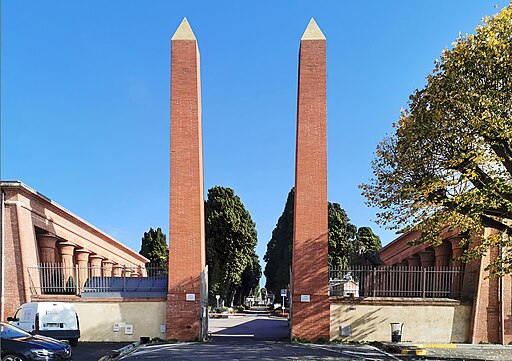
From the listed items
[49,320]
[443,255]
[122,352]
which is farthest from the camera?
[443,255]

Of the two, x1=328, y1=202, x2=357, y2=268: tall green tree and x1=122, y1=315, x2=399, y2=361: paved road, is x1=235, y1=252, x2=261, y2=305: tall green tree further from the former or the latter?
x1=122, y1=315, x2=399, y2=361: paved road

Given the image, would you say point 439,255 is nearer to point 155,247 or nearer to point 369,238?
point 369,238

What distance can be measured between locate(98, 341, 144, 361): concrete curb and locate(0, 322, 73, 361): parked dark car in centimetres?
224

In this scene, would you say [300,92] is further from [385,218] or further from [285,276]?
[285,276]

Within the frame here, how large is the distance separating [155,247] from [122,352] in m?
46.8

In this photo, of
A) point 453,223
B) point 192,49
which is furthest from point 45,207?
point 453,223

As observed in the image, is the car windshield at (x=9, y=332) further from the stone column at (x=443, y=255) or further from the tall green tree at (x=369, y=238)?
the tall green tree at (x=369, y=238)


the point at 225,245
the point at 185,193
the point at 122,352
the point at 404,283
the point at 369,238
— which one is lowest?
the point at 122,352

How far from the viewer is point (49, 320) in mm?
18000

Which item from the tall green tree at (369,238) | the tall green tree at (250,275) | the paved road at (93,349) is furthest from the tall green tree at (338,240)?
the paved road at (93,349)

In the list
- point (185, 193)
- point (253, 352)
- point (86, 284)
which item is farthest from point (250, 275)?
point (253, 352)

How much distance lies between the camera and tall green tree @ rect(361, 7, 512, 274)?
48.3 feet

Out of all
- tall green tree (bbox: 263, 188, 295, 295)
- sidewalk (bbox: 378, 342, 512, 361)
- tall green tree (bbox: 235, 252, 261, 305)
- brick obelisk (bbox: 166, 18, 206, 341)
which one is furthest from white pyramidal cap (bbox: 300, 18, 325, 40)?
tall green tree (bbox: 235, 252, 261, 305)

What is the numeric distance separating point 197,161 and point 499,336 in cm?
1368
